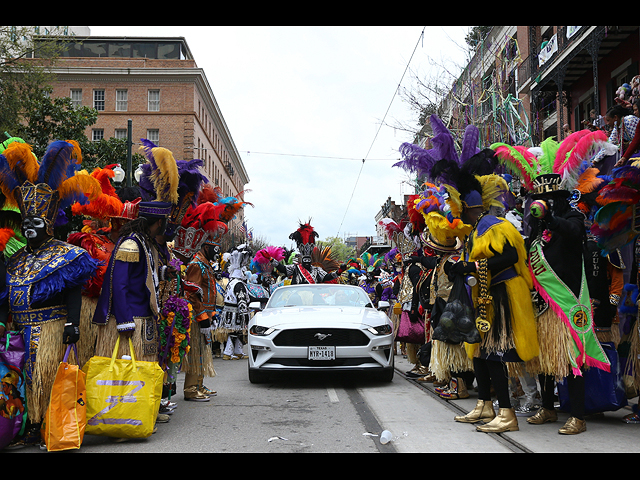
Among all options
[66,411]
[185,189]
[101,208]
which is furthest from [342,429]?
[101,208]

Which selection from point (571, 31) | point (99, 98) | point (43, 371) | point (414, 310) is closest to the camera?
point (43, 371)

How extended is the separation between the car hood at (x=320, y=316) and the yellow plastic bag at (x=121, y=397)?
334 cm

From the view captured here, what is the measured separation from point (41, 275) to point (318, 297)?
5.24m

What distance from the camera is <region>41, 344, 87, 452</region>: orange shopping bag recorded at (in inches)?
177

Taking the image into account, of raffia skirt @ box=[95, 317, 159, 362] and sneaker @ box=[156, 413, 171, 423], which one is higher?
raffia skirt @ box=[95, 317, 159, 362]

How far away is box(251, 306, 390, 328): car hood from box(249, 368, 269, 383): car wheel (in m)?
0.67

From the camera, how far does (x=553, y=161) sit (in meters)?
6.03

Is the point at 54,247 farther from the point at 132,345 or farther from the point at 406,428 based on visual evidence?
the point at 406,428

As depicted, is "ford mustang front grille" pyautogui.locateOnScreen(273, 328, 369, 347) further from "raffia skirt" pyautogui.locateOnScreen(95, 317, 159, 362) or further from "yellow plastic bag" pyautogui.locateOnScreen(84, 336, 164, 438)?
"yellow plastic bag" pyautogui.locateOnScreen(84, 336, 164, 438)

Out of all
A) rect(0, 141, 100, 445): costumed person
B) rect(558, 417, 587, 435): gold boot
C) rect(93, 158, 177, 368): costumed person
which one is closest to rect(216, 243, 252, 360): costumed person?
rect(93, 158, 177, 368): costumed person

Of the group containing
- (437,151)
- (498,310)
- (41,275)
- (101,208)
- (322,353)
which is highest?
(437,151)

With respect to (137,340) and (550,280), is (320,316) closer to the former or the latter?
(137,340)
